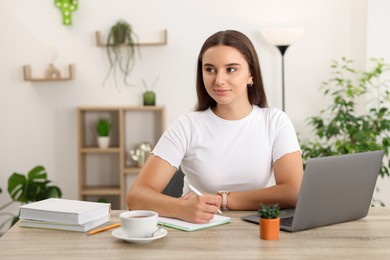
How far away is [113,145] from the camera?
5012 mm

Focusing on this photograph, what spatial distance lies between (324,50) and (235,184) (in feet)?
8.87

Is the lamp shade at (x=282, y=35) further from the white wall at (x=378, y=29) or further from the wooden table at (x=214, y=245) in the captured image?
the wooden table at (x=214, y=245)

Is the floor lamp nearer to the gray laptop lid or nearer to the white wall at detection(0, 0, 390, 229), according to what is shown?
the white wall at detection(0, 0, 390, 229)

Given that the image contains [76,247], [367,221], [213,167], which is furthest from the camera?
[213,167]

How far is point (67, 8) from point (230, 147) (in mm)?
2707

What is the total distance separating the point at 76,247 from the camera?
176 cm

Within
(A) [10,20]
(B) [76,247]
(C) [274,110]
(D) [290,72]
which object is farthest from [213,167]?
(A) [10,20]

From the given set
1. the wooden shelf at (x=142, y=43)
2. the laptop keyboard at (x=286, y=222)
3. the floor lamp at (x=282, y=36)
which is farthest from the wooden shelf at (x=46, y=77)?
the laptop keyboard at (x=286, y=222)

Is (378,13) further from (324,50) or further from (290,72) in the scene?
(290,72)

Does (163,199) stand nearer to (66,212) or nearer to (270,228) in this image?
(66,212)

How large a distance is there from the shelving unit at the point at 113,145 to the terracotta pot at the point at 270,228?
3.09 metres

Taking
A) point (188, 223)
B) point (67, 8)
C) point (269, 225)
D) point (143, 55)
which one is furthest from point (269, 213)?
point (67, 8)

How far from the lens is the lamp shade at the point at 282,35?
4.64m

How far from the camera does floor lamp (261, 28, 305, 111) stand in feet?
15.2
